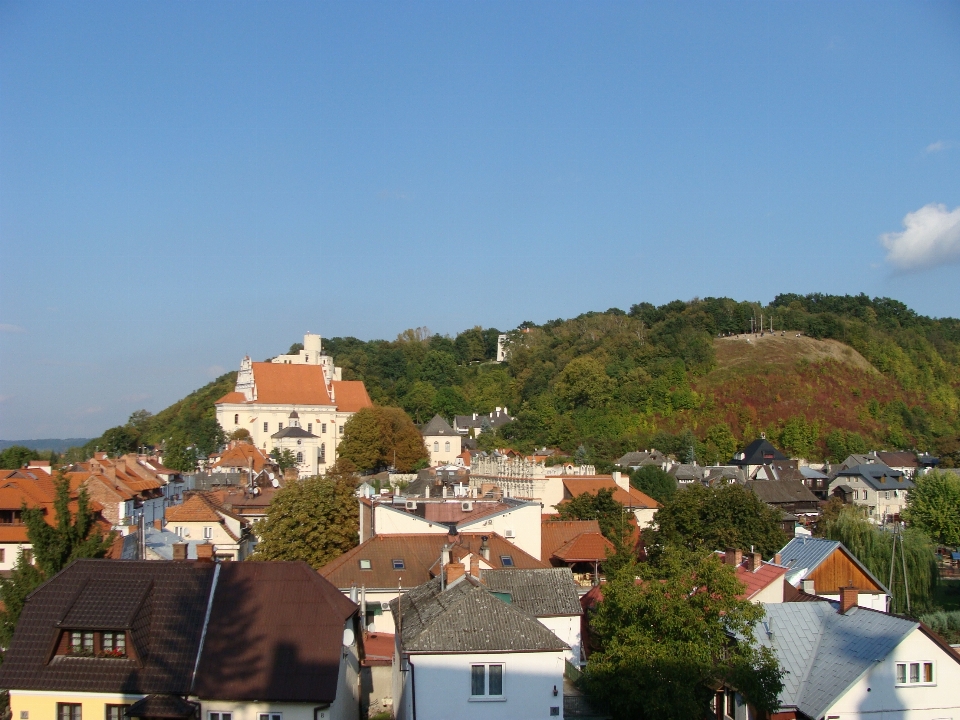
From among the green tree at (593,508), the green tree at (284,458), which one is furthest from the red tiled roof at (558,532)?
the green tree at (284,458)

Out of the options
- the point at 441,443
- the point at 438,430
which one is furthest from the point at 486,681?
the point at 438,430

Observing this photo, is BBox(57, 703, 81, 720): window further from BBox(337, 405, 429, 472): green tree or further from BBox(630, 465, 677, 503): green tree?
BBox(337, 405, 429, 472): green tree

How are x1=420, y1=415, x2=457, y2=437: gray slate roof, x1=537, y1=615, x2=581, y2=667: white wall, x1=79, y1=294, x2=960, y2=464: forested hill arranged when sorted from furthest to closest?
x1=79, y1=294, x2=960, y2=464: forested hill → x1=420, y1=415, x2=457, y2=437: gray slate roof → x1=537, y1=615, x2=581, y2=667: white wall

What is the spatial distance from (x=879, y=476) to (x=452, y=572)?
59552mm

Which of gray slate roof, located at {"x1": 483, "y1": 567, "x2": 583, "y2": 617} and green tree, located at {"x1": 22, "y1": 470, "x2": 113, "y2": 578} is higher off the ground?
green tree, located at {"x1": 22, "y1": 470, "x2": 113, "y2": 578}

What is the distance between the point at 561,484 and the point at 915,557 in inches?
668

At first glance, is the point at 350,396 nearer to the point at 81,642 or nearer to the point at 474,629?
the point at 81,642

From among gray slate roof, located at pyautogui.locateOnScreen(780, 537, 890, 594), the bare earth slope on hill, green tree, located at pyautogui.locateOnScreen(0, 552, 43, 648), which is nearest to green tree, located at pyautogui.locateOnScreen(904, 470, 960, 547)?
gray slate roof, located at pyautogui.locateOnScreen(780, 537, 890, 594)

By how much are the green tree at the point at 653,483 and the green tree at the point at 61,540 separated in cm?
→ 4005

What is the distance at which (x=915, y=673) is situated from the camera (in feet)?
54.1

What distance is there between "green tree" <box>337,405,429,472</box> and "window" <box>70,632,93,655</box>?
56.0m

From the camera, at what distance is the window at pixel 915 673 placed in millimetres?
16438

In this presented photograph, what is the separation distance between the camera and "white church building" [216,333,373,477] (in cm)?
8306

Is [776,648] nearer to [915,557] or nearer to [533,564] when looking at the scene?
[533,564]
